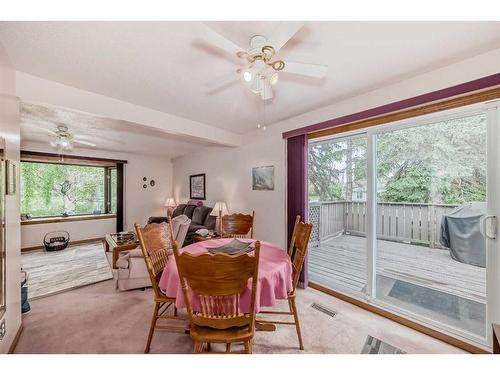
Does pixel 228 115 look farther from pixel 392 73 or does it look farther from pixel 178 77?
pixel 392 73

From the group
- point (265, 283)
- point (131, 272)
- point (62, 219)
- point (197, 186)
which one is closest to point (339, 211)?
point (265, 283)

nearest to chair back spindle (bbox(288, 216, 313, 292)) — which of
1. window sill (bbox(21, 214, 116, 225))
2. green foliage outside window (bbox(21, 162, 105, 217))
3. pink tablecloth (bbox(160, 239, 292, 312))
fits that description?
pink tablecloth (bbox(160, 239, 292, 312))

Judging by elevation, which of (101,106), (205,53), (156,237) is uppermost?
(205,53)

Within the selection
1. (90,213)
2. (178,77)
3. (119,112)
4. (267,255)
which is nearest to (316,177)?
(267,255)

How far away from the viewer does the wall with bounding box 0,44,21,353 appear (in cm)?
148

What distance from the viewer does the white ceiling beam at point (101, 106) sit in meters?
1.93

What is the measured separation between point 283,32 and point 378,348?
2389 millimetres

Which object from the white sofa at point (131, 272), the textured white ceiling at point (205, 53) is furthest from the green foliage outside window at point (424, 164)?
the white sofa at point (131, 272)

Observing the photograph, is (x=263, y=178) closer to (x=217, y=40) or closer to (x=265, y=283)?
(x=265, y=283)

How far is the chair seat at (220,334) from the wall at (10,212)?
137cm

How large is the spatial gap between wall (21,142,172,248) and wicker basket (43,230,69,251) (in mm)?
106

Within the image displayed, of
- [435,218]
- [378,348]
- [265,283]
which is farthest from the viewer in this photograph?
[435,218]

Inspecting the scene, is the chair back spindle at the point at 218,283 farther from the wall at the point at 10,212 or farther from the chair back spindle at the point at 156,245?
the wall at the point at 10,212

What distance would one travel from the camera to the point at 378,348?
172 cm
